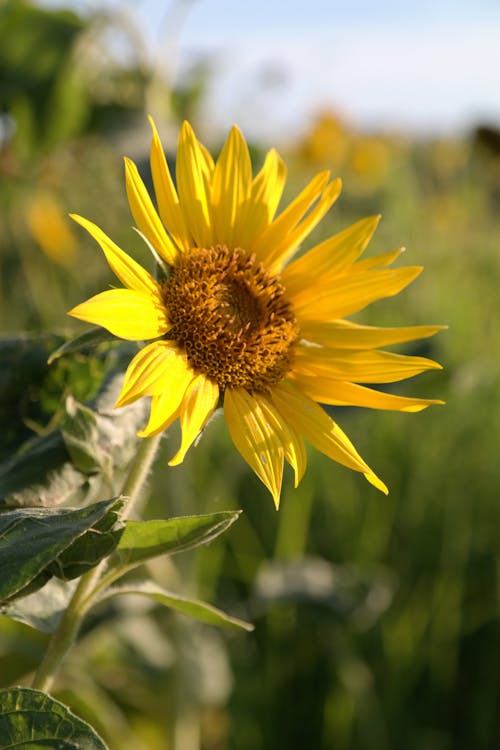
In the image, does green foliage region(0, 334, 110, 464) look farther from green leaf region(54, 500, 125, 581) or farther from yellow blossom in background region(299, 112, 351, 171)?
yellow blossom in background region(299, 112, 351, 171)

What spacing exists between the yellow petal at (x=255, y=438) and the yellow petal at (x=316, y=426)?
2 centimetres

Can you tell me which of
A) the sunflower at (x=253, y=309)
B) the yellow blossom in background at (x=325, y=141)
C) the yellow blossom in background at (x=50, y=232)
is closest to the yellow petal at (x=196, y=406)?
the sunflower at (x=253, y=309)

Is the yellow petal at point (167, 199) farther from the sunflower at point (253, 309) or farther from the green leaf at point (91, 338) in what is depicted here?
the green leaf at point (91, 338)

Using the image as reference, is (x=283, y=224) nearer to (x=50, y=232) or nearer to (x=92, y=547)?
Answer: (x=92, y=547)

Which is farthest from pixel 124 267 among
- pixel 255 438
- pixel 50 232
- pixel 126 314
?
pixel 50 232

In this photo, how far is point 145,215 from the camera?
2.08 ft

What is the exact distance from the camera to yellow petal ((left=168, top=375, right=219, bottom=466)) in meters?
0.57

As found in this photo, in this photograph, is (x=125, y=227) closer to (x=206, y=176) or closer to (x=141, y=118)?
(x=141, y=118)

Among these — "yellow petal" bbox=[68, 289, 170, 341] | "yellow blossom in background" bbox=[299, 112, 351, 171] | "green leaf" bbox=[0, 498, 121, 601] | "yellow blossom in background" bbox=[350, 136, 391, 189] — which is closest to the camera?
"green leaf" bbox=[0, 498, 121, 601]

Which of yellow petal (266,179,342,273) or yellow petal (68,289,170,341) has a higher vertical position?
yellow petal (266,179,342,273)

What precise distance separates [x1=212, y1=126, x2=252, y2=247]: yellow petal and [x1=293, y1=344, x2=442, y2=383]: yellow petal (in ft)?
0.40

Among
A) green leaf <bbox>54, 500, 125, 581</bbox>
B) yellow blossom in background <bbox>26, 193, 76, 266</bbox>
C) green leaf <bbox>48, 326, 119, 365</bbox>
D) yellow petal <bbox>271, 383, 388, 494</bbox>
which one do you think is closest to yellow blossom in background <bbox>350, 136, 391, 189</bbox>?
yellow blossom in background <bbox>26, 193, 76, 266</bbox>

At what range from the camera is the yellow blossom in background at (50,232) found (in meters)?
2.60

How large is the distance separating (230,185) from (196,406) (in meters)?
0.21
